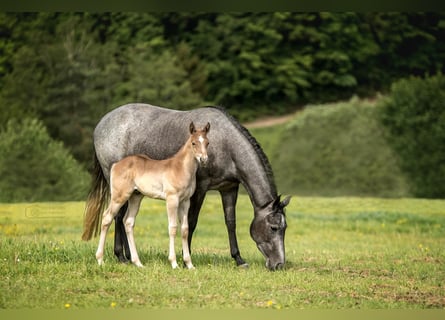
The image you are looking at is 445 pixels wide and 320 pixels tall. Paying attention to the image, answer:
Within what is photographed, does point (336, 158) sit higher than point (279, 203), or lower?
lower

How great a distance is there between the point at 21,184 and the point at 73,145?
6741 millimetres

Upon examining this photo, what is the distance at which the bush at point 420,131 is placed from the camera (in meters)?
36.7

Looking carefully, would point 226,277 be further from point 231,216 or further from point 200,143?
point 200,143

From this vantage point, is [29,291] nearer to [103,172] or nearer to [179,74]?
[103,172]

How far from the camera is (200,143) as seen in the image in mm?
11008

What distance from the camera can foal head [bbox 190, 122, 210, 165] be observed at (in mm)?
10883

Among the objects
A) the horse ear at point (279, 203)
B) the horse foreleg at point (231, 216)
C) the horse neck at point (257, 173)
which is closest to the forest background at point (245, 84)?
the horse foreleg at point (231, 216)

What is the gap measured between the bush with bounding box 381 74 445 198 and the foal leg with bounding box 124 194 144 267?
2708cm

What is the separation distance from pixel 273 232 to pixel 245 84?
3331cm

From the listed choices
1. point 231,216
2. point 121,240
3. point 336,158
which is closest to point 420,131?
point 336,158

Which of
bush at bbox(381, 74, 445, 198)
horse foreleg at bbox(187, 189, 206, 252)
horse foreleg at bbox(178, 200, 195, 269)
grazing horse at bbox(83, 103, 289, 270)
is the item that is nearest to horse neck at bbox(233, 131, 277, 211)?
grazing horse at bbox(83, 103, 289, 270)

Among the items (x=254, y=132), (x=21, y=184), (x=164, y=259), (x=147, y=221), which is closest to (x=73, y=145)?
(x=21, y=184)

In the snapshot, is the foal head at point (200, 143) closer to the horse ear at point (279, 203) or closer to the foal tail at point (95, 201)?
the horse ear at point (279, 203)

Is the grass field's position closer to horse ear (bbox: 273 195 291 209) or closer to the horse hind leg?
the horse hind leg
